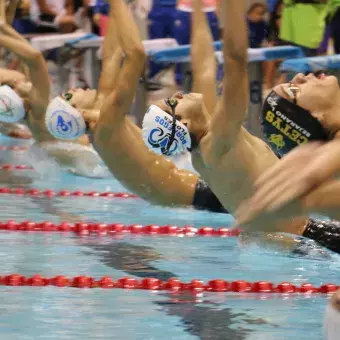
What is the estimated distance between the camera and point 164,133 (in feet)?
19.2

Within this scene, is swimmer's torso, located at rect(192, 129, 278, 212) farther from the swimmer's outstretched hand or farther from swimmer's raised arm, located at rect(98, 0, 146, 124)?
the swimmer's outstretched hand

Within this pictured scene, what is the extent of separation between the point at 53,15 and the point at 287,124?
9.63 m

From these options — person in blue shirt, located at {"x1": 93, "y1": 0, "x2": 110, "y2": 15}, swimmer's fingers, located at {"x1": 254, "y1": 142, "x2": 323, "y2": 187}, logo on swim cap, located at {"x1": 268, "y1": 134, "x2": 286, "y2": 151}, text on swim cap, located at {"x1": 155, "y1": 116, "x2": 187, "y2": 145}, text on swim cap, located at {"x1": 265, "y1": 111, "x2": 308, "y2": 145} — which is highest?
swimmer's fingers, located at {"x1": 254, "y1": 142, "x2": 323, "y2": 187}

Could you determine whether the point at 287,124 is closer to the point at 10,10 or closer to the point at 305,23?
the point at 10,10

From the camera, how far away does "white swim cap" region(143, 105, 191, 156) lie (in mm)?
5801

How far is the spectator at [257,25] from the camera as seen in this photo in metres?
10.9

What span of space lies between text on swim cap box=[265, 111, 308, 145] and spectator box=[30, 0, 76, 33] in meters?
9.00

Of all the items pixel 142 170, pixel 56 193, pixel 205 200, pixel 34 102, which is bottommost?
pixel 56 193

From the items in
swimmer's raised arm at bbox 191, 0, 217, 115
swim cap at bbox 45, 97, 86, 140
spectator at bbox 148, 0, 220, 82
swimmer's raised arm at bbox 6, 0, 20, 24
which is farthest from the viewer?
spectator at bbox 148, 0, 220, 82

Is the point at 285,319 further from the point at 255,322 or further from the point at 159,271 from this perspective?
the point at 159,271

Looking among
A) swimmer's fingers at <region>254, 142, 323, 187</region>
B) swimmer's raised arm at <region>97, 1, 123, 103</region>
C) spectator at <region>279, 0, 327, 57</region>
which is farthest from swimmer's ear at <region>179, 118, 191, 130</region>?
spectator at <region>279, 0, 327, 57</region>

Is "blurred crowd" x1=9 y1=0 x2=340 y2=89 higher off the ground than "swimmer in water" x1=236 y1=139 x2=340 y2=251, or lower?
lower

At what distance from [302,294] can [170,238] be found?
5.89 ft

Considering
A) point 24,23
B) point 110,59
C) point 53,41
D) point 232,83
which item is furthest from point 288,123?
point 24,23
